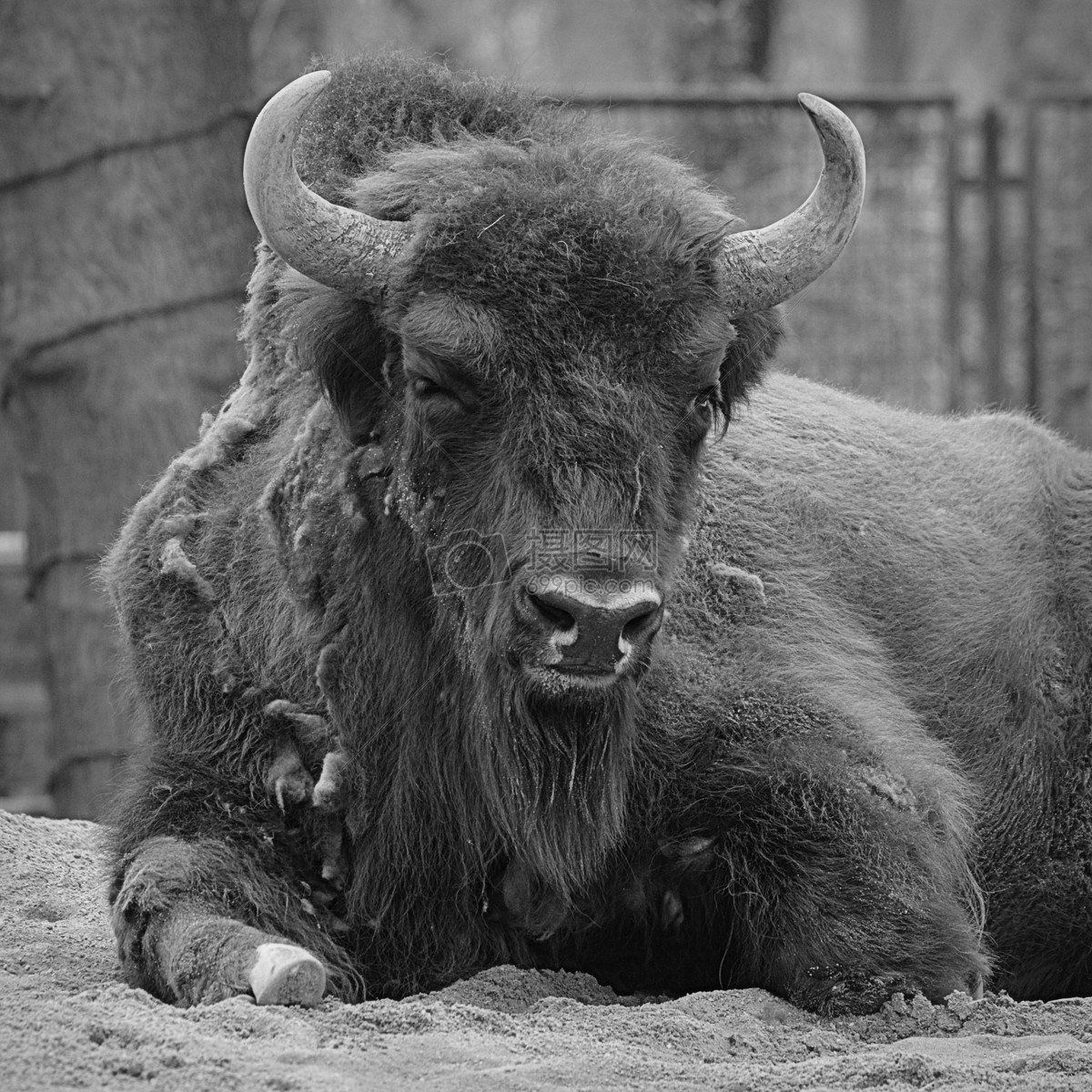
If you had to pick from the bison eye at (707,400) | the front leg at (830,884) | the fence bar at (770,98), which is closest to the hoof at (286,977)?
the front leg at (830,884)

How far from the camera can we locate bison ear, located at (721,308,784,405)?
15.6 ft

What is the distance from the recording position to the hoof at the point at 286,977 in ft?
12.9

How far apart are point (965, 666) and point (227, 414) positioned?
258cm

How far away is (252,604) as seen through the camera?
4.89 meters

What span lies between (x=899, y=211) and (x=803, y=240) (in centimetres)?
746

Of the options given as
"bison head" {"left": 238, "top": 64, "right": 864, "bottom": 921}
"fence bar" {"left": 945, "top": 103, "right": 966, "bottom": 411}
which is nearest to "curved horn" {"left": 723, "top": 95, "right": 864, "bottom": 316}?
"bison head" {"left": 238, "top": 64, "right": 864, "bottom": 921}

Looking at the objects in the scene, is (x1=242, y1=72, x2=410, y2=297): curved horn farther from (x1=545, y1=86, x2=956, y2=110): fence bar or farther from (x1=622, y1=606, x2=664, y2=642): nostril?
(x1=545, y1=86, x2=956, y2=110): fence bar

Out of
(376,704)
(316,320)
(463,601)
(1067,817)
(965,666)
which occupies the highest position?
(316,320)

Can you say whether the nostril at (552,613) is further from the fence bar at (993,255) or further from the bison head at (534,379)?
the fence bar at (993,255)

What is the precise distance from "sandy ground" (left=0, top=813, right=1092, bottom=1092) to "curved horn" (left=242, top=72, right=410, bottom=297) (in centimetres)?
178

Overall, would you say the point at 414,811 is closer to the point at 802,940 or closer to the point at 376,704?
the point at 376,704

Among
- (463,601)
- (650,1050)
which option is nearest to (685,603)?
(463,601)

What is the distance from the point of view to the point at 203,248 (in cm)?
841

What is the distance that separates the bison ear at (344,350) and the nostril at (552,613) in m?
0.84
